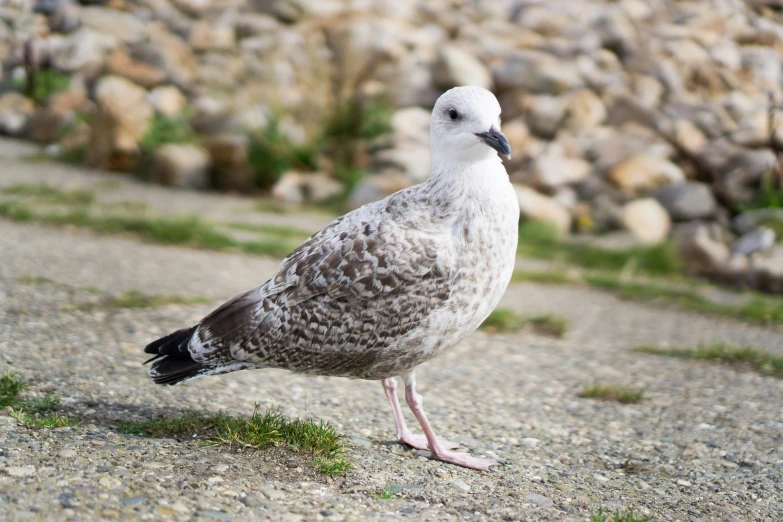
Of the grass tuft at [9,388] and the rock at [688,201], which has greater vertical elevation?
the rock at [688,201]

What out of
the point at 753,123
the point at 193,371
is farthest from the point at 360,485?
the point at 753,123

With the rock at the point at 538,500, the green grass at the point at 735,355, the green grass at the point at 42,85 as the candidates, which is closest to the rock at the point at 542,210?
the green grass at the point at 735,355

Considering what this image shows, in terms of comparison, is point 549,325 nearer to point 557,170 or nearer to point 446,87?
point 557,170

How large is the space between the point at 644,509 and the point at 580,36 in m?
14.8

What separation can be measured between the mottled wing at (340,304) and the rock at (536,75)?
11405 mm

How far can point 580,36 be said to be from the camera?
1714 cm

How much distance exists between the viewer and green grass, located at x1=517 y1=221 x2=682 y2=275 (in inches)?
372

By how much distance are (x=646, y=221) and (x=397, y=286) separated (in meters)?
7.43

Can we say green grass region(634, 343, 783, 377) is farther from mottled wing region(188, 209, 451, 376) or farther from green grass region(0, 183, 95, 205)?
green grass region(0, 183, 95, 205)

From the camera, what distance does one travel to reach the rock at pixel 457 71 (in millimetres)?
14914

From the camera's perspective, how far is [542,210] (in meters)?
10.7

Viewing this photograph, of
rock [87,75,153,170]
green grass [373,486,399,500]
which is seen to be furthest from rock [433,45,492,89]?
green grass [373,486,399,500]

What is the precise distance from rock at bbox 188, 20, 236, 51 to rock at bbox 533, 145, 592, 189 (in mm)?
8448

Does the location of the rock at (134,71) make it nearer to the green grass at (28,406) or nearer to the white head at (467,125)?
the green grass at (28,406)
